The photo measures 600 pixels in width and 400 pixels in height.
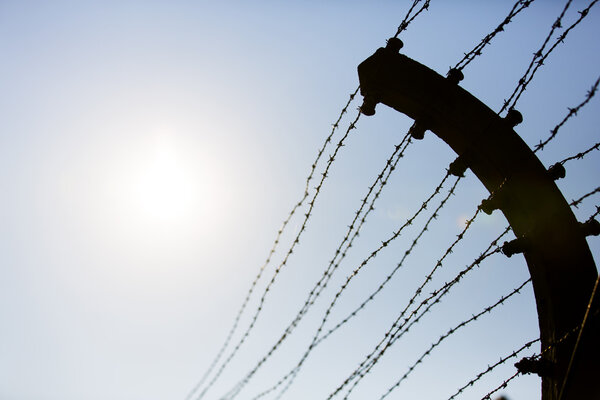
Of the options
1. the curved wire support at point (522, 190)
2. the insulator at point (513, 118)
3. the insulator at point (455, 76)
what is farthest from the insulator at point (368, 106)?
the insulator at point (513, 118)

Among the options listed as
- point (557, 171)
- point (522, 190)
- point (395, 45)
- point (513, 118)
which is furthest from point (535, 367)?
point (395, 45)

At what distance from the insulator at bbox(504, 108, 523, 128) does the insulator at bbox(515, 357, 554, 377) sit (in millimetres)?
2190

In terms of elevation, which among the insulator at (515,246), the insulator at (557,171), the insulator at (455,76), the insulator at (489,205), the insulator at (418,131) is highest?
the insulator at (455,76)

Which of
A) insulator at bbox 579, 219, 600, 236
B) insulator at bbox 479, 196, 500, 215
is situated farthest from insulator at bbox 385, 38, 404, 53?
insulator at bbox 579, 219, 600, 236

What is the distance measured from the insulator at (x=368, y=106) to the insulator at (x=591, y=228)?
2232mm

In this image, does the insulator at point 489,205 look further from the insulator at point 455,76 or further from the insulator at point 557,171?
the insulator at point 455,76

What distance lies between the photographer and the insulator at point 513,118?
386 cm

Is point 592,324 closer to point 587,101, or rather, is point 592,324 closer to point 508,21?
point 587,101

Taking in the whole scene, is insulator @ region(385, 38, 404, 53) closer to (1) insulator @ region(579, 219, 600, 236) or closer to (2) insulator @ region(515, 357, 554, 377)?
(1) insulator @ region(579, 219, 600, 236)

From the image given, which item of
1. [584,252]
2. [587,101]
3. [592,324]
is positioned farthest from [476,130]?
[592,324]

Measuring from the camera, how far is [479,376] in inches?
130

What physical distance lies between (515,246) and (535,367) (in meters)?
1.09

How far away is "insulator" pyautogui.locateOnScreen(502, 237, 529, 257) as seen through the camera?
147 inches

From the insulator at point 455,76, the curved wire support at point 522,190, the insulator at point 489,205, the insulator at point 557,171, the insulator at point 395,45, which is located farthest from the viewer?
the insulator at point 395,45
